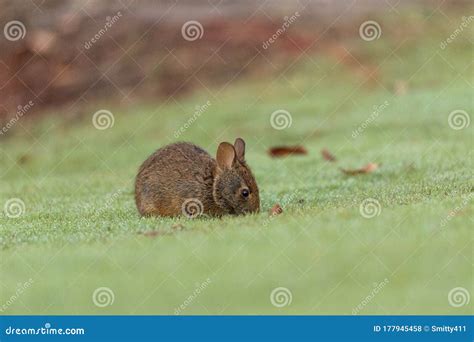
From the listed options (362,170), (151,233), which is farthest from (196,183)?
(362,170)

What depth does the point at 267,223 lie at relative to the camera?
27.0ft

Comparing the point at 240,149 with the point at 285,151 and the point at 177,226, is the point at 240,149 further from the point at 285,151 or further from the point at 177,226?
the point at 285,151

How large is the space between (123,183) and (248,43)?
9861 mm

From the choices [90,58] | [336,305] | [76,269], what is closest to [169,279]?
[76,269]

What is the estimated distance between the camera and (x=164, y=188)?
9.46 m

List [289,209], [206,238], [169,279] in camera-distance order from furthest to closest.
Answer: [289,209], [206,238], [169,279]

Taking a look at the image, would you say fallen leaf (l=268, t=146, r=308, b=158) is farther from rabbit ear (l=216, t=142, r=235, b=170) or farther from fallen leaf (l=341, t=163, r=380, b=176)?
rabbit ear (l=216, t=142, r=235, b=170)

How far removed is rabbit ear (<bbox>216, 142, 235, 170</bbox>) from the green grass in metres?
0.59

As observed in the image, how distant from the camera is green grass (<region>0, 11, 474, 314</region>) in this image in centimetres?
664

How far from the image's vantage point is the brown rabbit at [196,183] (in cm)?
907

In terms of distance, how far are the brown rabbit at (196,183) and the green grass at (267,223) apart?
0.81 ft

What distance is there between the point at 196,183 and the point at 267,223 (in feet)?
4.37

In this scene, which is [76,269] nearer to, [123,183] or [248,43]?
[123,183]

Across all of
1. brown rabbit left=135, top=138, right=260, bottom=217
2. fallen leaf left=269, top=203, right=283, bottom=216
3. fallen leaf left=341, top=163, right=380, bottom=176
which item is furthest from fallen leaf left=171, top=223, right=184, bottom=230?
fallen leaf left=341, top=163, right=380, bottom=176
